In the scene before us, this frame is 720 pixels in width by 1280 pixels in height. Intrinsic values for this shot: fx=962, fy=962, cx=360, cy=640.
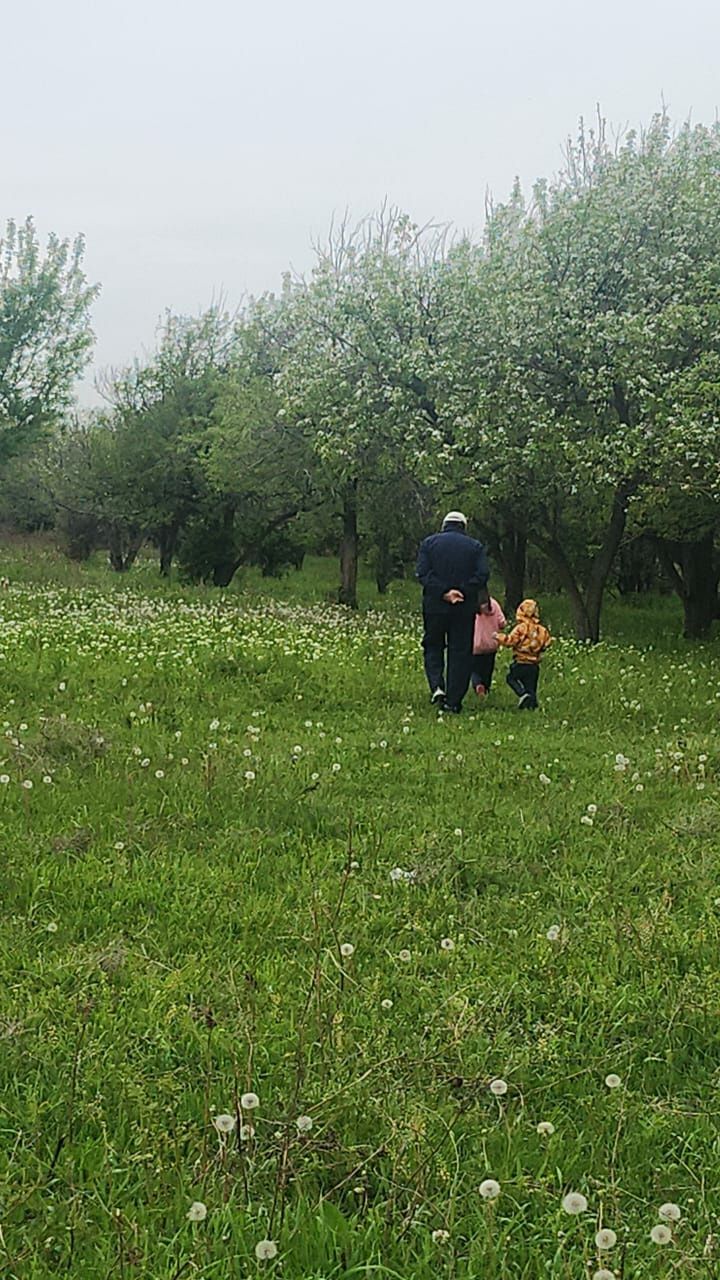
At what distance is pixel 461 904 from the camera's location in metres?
5.40

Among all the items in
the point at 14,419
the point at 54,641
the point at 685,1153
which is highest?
the point at 14,419

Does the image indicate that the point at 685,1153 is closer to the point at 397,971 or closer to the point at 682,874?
the point at 397,971

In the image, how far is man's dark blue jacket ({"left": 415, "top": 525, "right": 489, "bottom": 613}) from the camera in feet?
38.0

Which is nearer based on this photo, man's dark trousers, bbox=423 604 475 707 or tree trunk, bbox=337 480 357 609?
man's dark trousers, bbox=423 604 475 707

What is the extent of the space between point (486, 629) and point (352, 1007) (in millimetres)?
8492

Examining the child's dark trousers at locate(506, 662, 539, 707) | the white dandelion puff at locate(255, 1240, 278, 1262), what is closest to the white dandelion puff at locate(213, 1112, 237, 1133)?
the white dandelion puff at locate(255, 1240, 278, 1262)

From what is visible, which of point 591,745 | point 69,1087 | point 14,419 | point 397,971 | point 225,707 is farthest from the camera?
point 14,419

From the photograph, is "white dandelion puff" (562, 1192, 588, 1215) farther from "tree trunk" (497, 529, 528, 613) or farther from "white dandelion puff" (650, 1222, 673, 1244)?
"tree trunk" (497, 529, 528, 613)

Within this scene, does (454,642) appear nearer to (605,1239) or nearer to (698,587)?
(605,1239)

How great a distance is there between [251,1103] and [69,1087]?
77 cm

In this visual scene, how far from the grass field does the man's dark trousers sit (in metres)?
2.12

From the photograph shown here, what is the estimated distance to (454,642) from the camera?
37.9 feet

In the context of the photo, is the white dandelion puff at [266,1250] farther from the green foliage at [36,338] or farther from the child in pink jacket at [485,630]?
the green foliage at [36,338]

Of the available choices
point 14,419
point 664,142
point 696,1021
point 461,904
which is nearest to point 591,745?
point 461,904
